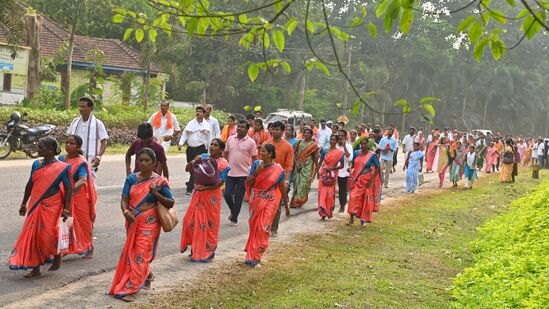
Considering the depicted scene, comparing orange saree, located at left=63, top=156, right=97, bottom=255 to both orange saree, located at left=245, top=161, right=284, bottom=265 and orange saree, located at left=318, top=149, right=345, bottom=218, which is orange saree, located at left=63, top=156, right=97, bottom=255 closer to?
orange saree, located at left=245, top=161, right=284, bottom=265

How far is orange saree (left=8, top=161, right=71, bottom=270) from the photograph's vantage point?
6902mm

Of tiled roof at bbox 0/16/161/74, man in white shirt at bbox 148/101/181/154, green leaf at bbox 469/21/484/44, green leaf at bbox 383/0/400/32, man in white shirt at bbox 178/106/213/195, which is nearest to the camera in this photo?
green leaf at bbox 383/0/400/32

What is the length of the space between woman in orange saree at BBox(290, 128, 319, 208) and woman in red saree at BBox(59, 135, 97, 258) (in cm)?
601

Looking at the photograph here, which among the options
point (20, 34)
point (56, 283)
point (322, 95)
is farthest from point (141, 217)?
point (322, 95)

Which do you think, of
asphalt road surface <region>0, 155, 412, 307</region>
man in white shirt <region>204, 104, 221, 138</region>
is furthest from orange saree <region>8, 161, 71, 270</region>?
man in white shirt <region>204, 104, 221, 138</region>

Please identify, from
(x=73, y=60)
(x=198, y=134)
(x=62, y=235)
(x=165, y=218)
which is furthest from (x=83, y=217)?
(x=73, y=60)

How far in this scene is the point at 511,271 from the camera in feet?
26.1

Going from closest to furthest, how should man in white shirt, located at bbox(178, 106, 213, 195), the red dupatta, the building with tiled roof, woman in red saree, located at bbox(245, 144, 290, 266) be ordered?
the red dupatta
woman in red saree, located at bbox(245, 144, 290, 266)
man in white shirt, located at bbox(178, 106, 213, 195)
the building with tiled roof

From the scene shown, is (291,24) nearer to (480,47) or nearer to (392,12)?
(392,12)

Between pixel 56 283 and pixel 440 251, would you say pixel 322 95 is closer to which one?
pixel 440 251

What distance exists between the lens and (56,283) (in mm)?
6918

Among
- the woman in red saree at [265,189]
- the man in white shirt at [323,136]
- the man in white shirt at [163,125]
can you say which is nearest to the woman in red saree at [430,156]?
the man in white shirt at [323,136]

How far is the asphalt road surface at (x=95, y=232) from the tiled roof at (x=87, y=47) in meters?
17.5

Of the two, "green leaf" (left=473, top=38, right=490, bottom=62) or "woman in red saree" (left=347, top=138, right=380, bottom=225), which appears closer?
"green leaf" (left=473, top=38, right=490, bottom=62)
